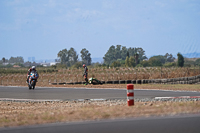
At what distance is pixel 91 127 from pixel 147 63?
109 meters

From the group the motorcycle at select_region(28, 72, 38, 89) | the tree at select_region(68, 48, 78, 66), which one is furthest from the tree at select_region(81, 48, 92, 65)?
the motorcycle at select_region(28, 72, 38, 89)

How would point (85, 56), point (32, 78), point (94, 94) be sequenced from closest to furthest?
point (94, 94) → point (32, 78) → point (85, 56)

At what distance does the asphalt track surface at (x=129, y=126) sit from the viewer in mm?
9516

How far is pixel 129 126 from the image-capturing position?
10164 millimetres

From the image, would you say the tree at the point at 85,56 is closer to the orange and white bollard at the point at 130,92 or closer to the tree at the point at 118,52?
the tree at the point at 118,52

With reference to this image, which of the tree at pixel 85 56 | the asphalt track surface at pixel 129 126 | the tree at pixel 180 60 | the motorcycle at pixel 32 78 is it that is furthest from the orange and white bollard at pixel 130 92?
the tree at pixel 85 56

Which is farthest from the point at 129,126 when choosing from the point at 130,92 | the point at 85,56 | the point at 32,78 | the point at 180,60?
the point at 85,56

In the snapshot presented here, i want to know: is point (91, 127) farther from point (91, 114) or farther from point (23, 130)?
point (91, 114)

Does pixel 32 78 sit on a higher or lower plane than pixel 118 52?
lower

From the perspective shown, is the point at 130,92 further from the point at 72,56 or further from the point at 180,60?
the point at 72,56

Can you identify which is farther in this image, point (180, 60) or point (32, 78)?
point (180, 60)

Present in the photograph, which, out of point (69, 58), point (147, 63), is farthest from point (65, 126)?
point (69, 58)

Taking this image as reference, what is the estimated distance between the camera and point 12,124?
1170 cm

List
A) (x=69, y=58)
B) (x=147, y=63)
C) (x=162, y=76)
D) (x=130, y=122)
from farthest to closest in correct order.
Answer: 1. (x=69, y=58)
2. (x=147, y=63)
3. (x=162, y=76)
4. (x=130, y=122)
